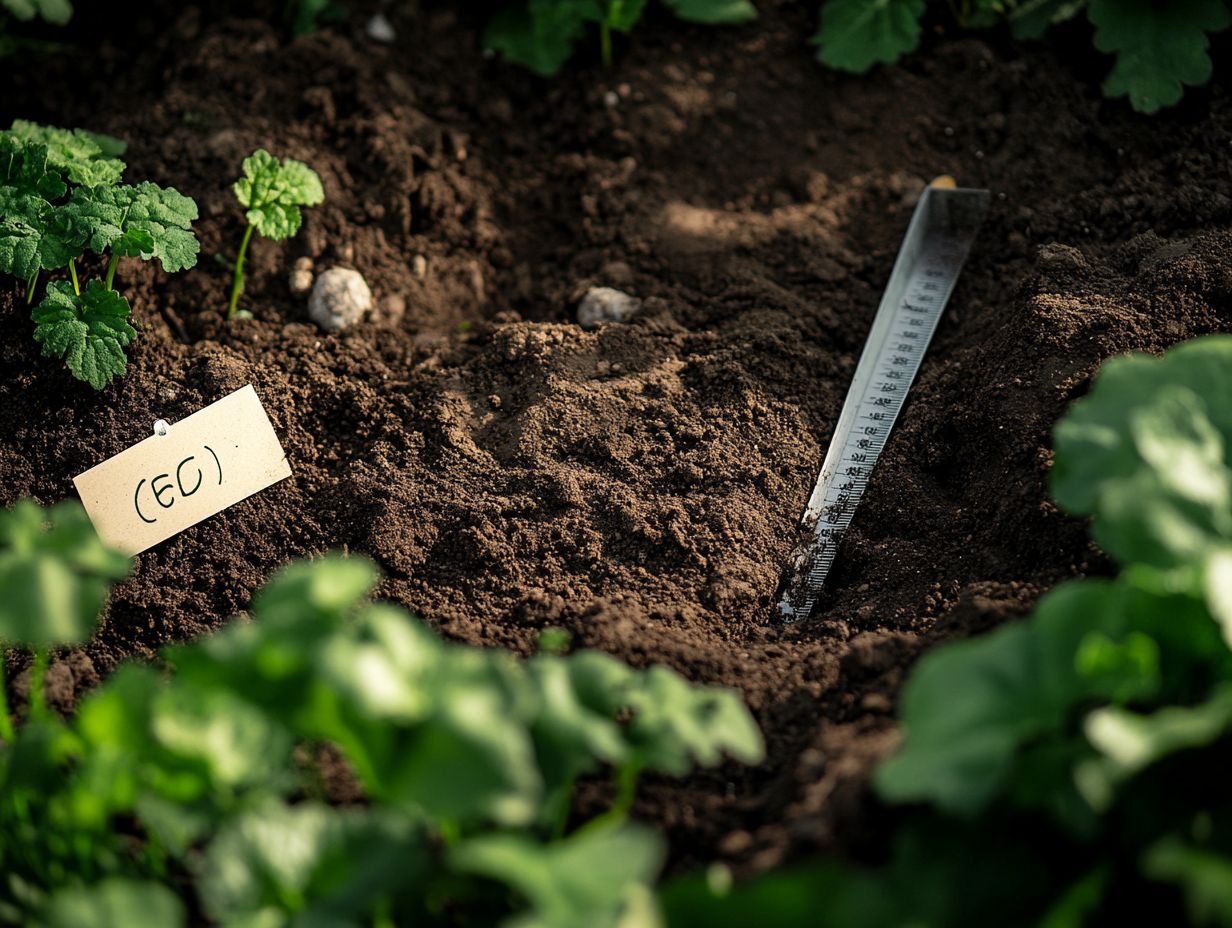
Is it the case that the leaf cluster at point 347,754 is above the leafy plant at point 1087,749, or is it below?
above

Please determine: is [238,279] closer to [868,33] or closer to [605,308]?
[605,308]

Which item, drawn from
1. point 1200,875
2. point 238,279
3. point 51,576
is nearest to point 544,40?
point 238,279

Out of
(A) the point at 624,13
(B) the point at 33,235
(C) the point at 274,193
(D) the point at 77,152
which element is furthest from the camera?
(A) the point at 624,13

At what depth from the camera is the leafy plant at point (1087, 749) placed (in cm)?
120

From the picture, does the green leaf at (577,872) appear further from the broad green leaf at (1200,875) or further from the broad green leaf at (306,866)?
the broad green leaf at (1200,875)

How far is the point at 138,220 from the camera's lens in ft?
7.26

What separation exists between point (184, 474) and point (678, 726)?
1.35 m

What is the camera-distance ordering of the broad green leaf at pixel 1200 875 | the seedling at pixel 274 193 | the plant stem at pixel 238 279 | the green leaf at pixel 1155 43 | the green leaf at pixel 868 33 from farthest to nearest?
the green leaf at pixel 868 33 → the green leaf at pixel 1155 43 → the plant stem at pixel 238 279 → the seedling at pixel 274 193 → the broad green leaf at pixel 1200 875

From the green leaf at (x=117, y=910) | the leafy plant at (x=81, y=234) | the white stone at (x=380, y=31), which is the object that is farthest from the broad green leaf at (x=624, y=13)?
the green leaf at (x=117, y=910)

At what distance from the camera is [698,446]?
2.32 meters

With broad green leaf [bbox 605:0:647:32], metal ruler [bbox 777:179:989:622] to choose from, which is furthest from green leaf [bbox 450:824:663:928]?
broad green leaf [bbox 605:0:647:32]

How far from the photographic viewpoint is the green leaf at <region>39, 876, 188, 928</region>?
3.83 ft

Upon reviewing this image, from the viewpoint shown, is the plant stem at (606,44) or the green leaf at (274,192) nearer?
the green leaf at (274,192)

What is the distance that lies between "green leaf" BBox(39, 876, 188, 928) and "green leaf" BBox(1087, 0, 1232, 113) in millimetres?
2768
